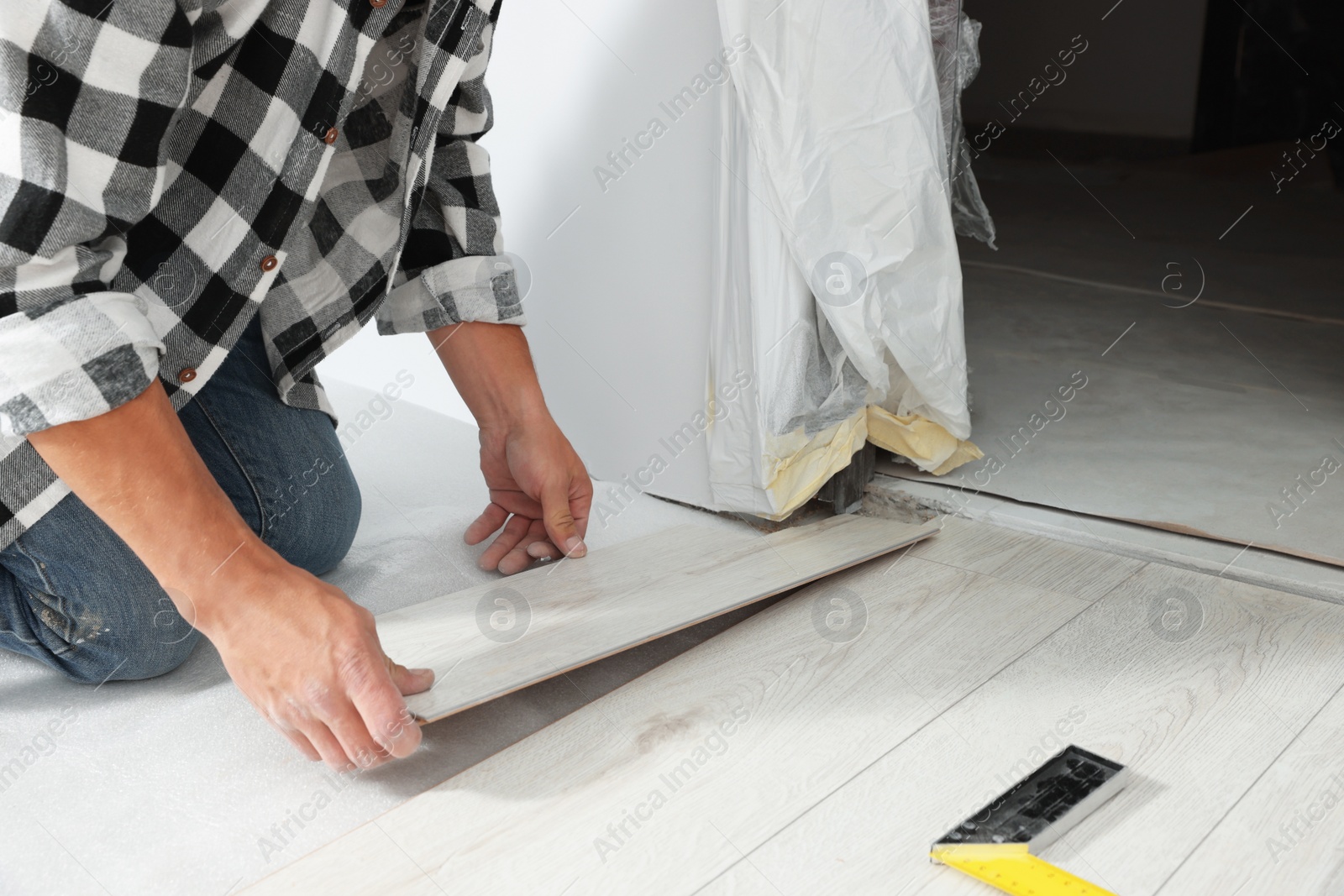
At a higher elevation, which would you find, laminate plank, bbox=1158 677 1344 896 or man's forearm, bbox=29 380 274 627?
man's forearm, bbox=29 380 274 627

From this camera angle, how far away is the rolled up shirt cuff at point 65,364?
767mm

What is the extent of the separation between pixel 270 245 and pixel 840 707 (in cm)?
73

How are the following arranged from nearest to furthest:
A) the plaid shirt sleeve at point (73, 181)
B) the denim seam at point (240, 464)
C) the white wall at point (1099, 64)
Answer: the plaid shirt sleeve at point (73, 181), the denim seam at point (240, 464), the white wall at point (1099, 64)

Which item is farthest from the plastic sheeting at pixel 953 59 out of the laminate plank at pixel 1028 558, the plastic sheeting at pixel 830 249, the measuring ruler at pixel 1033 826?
the measuring ruler at pixel 1033 826

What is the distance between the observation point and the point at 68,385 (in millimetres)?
774

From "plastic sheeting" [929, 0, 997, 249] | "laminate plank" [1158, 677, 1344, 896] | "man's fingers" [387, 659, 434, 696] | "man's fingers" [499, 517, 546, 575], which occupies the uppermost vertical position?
"plastic sheeting" [929, 0, 997, 249]

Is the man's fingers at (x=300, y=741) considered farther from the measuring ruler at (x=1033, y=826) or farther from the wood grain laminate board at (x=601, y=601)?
the measuring ruler at (x=1033, y=826)

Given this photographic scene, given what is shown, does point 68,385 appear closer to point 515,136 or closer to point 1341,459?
point 515,136

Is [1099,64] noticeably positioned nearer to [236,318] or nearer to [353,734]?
[236,318]

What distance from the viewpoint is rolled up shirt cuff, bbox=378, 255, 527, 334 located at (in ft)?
4.19

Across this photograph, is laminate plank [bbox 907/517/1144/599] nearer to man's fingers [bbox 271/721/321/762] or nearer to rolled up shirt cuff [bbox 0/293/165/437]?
man's fingers [bbox 271/721/321/762]

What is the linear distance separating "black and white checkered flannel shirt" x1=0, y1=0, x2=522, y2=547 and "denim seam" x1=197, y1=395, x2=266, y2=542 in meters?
0.10

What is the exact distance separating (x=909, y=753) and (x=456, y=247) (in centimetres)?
81

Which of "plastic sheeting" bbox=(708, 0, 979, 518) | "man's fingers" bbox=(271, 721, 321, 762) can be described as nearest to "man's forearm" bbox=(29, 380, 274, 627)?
"man's fingers" bbox=(271, 721, 321, 762)
